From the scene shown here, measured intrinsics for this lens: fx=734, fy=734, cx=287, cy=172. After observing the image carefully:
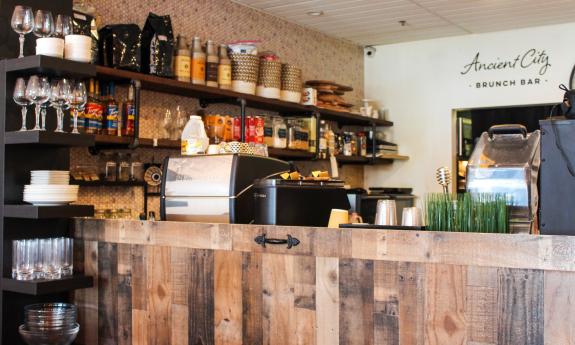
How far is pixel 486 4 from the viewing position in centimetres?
570

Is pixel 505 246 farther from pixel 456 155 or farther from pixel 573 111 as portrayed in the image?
pixel 456 155

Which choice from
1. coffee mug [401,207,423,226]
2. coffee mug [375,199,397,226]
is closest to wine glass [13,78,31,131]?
coffee mug [375,199,397,226]

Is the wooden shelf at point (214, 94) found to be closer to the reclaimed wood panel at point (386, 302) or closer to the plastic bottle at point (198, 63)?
the plastic bottle at point (198, 63)

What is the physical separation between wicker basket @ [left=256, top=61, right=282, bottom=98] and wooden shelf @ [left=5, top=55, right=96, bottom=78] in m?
2.22

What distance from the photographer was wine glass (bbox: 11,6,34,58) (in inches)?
124

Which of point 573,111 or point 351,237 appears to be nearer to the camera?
point 573,111

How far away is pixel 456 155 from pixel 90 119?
393cm

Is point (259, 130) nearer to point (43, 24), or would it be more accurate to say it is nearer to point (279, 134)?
point (279, 134)

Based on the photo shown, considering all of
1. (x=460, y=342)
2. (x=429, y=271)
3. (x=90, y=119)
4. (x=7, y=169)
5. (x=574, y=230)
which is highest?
(x=90, y=119)

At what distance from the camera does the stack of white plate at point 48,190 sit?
10.6ft

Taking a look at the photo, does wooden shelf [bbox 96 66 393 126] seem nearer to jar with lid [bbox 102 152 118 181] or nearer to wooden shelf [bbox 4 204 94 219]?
jar with lid [bbox 102 152 118 181]

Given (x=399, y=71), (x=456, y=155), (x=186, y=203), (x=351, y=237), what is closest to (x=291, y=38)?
(x=399, y=71)

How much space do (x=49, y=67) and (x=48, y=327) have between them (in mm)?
1090

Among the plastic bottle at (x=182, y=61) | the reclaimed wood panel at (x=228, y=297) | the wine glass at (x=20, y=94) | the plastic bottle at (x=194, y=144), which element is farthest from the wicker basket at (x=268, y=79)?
the reclaimed wood panel at (x=228, y=297)
